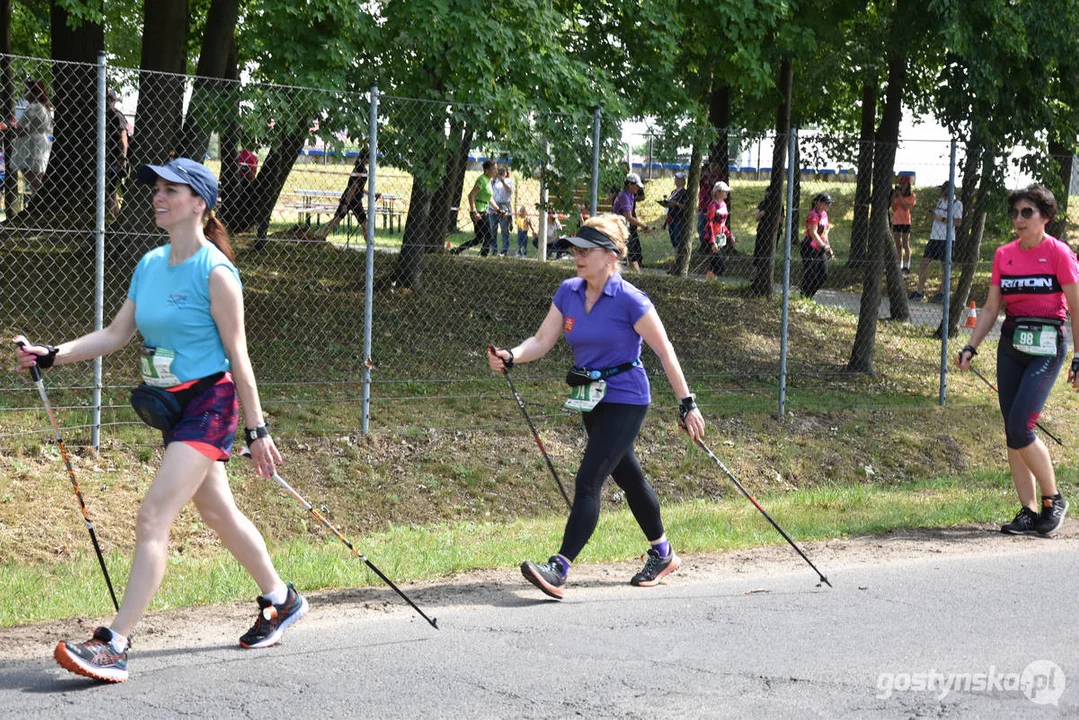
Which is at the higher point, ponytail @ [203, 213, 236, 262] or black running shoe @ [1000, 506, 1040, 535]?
ponytail @ [203, 213, 236, 262]

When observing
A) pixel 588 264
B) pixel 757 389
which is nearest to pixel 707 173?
pixel 757 389

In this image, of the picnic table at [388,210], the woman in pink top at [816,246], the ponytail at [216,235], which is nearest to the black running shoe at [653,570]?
the ponytail at [216,235]

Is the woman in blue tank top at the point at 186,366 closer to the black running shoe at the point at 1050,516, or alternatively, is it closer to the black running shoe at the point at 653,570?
the black running shoe at the point at 653,570

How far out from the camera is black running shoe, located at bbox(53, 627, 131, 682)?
4.93 meters

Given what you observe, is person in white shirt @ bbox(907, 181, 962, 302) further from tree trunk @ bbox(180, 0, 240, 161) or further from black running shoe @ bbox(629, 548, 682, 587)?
black running shoe @ bbox(629, 548, 682, 587)

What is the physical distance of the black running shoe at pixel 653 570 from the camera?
7.14 metres

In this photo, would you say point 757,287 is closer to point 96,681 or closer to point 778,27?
point 778,27

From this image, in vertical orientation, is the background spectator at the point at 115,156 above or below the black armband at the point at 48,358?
above

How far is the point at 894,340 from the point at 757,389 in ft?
15.2

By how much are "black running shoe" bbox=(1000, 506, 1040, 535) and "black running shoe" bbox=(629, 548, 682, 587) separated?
2931 millimetres

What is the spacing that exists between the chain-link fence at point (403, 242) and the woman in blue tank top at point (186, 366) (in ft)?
14.2

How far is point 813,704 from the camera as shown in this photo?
5.09 m

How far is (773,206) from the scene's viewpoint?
18.2 metres

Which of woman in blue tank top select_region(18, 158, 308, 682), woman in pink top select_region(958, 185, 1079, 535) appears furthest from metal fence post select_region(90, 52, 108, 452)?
woman in pink top select_region(958, 185, 1079, 535)
